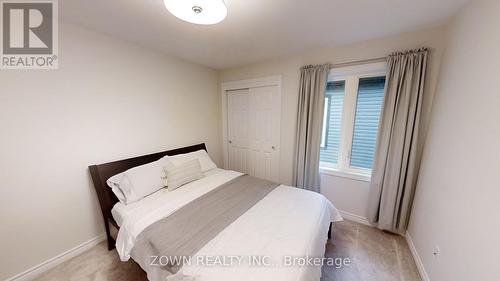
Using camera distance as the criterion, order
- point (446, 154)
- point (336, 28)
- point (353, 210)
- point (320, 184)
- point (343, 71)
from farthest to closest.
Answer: point (320, 184)
point (353, 210)
point (343, 71)
point (336, 28)
point (446, 154)

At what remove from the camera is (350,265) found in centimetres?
168

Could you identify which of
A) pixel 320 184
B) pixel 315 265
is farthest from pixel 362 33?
pixel 315 265

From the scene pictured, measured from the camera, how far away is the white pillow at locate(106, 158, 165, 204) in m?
1.79

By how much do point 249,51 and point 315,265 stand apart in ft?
8.13

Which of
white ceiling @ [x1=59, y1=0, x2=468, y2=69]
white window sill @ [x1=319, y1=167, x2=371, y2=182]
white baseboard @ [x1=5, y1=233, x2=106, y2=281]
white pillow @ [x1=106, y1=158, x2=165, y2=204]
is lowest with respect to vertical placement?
white baseboard @ [x1=5, y1=233, x2=106, y2=281]

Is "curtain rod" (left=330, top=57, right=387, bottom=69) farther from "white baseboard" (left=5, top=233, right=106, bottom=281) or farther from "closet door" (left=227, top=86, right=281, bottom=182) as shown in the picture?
"white baseboard" (left=5, top=233, right=106, bottom=281)

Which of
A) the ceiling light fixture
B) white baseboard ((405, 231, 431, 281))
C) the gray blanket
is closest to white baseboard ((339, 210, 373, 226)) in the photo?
white baseboard ((405, 231, 431, 281))

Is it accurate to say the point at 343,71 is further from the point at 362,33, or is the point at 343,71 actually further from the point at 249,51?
the point at 249,51

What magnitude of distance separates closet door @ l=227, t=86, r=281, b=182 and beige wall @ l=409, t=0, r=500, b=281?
1.79m

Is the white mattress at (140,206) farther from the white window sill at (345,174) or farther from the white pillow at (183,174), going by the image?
the white window sill at (345,174)

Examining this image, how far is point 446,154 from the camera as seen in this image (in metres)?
1.42

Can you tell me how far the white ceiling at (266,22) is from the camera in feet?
4.59

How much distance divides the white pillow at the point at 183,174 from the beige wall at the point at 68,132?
57 cm

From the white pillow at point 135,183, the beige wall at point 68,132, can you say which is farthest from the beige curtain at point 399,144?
the beige wall at point 68,132
